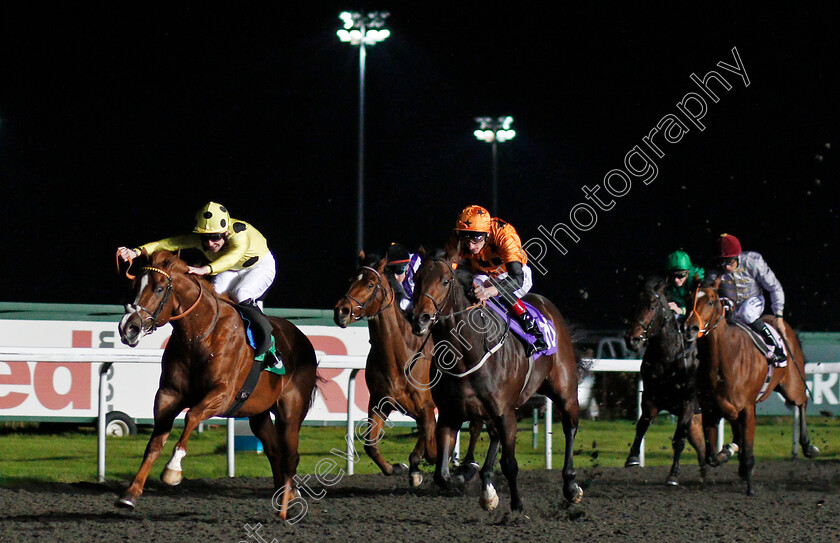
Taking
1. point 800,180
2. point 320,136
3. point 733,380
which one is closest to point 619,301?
point 800,180

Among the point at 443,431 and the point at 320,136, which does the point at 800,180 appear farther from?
the point at 443,431

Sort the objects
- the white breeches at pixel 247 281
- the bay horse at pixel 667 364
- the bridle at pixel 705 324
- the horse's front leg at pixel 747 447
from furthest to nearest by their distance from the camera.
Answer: the bay horse at pixel 667 364 < the bridle at pixel 705 324 < the horse's front leg at pixel 747 447 < the white breeches at pixel 247 281

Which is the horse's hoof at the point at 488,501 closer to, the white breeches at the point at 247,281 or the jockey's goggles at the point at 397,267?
the white breeches at the point at 247,281

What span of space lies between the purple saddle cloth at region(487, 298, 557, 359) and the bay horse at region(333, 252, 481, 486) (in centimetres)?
83

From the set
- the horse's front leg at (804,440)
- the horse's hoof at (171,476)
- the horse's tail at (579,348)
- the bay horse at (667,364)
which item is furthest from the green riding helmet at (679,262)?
the horse's hoof at (171,476)

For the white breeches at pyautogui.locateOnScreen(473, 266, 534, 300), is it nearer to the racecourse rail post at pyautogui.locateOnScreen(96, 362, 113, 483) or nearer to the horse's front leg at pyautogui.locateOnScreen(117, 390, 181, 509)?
the horse's front leg at pyautogui.locateOnScreen(117, 390, 181, 509)

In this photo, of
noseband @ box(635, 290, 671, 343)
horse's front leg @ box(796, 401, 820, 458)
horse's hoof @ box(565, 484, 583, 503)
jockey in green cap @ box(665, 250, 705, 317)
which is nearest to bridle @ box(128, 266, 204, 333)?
horse's hoof @ box(565, 484, 583, 503)

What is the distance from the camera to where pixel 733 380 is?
6668mm

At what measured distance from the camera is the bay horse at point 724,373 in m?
6.51

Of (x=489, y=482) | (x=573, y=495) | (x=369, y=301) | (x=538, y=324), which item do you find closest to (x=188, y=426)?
(x=489, y=482)

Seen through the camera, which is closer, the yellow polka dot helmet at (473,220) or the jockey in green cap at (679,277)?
the yellow polka dot helmet at (473,220)

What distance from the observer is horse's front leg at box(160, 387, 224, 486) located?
4297mm

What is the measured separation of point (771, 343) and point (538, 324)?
2508 millimetres

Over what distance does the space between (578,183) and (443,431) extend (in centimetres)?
2161
